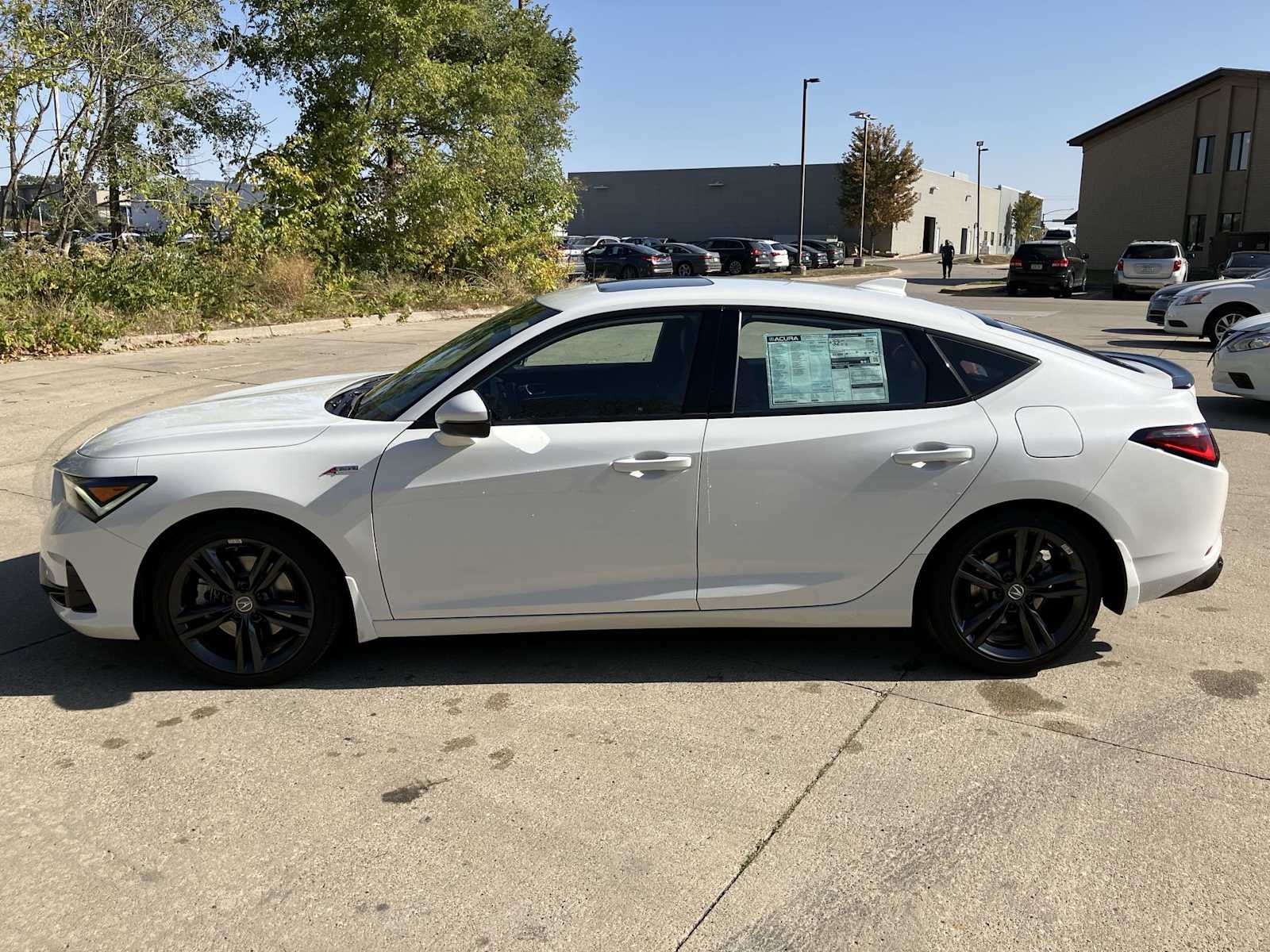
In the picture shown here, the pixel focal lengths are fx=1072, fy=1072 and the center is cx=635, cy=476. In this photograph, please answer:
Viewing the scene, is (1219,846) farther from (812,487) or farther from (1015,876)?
(812,487)

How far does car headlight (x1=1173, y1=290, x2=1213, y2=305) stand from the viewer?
1562cm

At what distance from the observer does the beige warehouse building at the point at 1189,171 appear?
137 ft

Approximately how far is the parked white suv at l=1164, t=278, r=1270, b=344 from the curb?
42.5 feet

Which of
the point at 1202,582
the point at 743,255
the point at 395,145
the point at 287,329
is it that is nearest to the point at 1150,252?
the point at 743,255

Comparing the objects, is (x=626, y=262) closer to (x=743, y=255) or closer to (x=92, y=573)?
(x=743, y=255)

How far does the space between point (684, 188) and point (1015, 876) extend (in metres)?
76.4

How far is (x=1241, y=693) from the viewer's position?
4086 mm

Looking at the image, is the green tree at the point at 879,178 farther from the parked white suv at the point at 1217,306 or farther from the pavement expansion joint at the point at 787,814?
the pavement expansion joint at the point at 787,814

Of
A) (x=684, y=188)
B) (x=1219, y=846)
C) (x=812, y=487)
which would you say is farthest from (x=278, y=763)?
(x=684, y=188)

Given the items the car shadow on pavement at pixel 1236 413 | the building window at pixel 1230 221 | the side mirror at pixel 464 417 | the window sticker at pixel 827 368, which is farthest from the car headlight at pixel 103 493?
the building window at pixel 1230 221

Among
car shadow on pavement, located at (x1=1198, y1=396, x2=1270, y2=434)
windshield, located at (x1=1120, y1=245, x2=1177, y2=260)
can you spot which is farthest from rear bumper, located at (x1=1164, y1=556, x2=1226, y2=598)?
windshield, located at (x1=1120, y1=245, x2=1177, y2=260)

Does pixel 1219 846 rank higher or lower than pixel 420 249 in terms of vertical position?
lower

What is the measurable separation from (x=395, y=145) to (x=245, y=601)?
790 inches

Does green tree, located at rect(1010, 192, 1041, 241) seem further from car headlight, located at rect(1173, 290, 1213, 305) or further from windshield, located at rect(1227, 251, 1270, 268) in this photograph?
car headlight, located at rect(1173, 290, 1213, 305)
